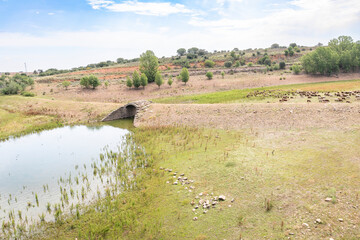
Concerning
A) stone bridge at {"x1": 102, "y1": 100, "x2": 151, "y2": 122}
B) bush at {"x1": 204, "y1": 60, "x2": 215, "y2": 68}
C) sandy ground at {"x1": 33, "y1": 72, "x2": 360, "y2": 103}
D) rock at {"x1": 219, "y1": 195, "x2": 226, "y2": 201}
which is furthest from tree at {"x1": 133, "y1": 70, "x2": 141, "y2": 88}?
rock at {"x1": 219, "y1": 195, "x2": 226, "y2": 201}

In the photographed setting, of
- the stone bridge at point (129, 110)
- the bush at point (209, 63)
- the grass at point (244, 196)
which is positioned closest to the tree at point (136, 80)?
the stone bridge at point (129, 110)

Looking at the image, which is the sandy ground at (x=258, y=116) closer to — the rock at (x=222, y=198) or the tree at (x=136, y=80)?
the rock at (x=222, y=198)

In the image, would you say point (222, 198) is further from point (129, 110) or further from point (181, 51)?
point (181, 51)

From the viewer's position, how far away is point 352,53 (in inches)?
2143

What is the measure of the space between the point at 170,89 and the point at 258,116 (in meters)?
31.2

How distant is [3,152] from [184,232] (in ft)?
70.6

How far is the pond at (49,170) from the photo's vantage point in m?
12.9

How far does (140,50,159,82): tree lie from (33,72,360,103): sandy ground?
294 centimetres

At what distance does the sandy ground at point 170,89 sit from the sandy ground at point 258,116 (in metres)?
19.3

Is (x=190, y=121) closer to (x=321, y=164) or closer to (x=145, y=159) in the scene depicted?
(x=145, y=159)

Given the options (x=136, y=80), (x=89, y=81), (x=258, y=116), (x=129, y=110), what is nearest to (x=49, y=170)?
(x=129, y=110)

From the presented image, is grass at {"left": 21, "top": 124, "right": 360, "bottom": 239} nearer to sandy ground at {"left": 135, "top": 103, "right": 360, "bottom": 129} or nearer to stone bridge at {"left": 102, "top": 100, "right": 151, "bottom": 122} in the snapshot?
sandy ground at {"left": 135, "top": 103, "right": 360, "bottom": 129}

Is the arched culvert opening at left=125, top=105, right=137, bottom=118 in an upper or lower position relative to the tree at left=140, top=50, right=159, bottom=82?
lower

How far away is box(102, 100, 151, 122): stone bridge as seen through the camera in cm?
3331
